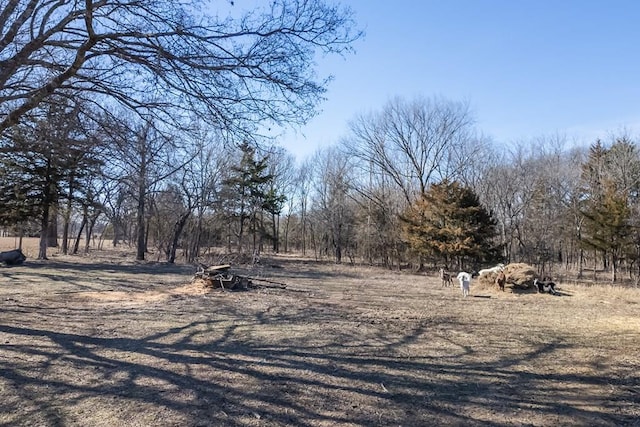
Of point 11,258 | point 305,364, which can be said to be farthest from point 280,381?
point 11,258

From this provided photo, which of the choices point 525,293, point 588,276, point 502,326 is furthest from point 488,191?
point 502,326

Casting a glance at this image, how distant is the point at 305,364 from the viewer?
17.3 feet

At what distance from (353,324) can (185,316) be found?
311 centimetres

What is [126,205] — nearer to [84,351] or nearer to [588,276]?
[84,351]

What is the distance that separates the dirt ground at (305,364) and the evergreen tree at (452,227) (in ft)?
44.7

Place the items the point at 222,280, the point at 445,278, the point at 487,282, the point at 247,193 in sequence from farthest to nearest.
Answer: the point at 247,193 → the point at 445,278 → the point at 487,282 → the point at 222,280

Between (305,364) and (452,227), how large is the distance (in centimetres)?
2054

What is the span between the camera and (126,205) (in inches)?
1272

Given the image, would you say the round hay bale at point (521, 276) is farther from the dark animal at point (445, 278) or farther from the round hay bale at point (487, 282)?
the dark animal at point (445, 278)

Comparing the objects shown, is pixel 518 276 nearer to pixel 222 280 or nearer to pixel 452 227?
pixel 222 280

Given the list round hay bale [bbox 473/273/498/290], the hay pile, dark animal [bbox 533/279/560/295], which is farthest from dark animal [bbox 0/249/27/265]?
dark animal [bbox 533/279/560/295]

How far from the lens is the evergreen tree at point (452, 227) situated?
23.8m

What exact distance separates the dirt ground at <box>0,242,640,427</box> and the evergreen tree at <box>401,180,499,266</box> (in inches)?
537

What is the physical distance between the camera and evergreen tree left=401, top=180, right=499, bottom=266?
78.2 ft
